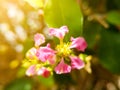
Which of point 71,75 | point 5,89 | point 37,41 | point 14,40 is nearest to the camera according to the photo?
point 37,41

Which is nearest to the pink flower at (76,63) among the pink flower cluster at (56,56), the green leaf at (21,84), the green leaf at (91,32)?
the pink flower cluster at (56,56)

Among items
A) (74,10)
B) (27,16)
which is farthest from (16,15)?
(74,10)

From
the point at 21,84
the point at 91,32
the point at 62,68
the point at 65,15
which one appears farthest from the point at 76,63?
the point at 21,84

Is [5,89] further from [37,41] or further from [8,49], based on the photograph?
[37,41]

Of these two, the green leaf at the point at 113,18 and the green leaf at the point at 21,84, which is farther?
the green leaf at the point at 21,84

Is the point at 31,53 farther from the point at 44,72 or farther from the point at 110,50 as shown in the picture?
the point at 110,50

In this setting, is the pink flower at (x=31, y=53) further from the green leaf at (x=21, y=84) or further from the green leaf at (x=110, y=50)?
the green leaf at (x=21, y=84)

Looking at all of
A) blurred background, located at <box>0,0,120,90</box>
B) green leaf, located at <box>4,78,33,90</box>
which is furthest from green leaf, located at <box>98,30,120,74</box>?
green leaf, located at <box>4,78,33,90</box>
